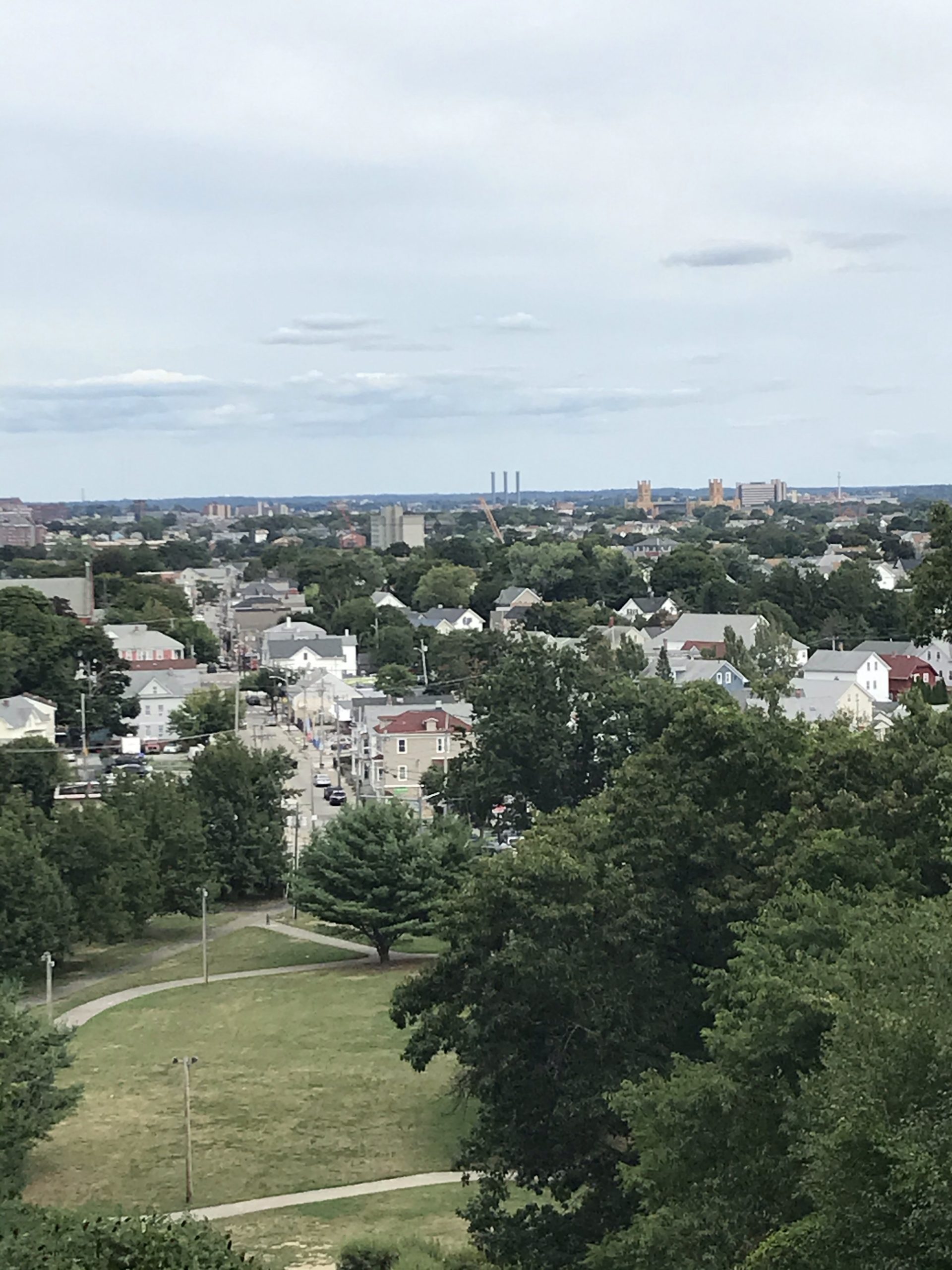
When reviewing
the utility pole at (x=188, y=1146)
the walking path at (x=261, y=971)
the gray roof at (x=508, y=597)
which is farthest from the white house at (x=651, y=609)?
the utility pole at (x=188, y=1146)

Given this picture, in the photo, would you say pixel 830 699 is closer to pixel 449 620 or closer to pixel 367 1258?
pixel 449 620

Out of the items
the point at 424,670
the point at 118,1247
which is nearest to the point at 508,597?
the point at 424,670

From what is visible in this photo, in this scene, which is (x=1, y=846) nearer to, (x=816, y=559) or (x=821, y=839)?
(x=821, y=839)

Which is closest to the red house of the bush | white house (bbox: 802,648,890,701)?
white house (bbox: 802,648,890,701)

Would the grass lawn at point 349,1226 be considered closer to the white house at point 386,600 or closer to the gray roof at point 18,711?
the gray roof at point 18,711

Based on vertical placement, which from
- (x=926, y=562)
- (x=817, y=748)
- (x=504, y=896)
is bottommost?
(x=504, y=896)

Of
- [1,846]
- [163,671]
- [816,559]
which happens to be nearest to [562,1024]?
[1,846]

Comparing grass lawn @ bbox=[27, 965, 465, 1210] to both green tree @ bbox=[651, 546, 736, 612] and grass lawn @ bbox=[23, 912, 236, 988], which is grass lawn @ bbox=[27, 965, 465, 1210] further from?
green tree @ bbox=[651, 546, 736, 612]
